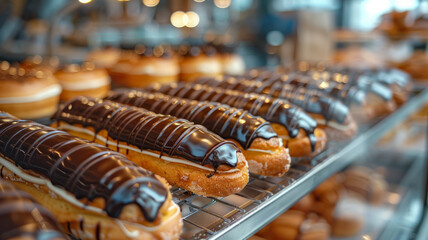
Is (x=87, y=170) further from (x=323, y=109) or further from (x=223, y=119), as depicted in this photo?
(x=323, y=109)

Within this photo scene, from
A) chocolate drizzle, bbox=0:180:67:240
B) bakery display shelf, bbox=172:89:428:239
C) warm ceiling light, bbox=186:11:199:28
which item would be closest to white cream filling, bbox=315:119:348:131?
bakery display shelf, bbox=172:89:428:239

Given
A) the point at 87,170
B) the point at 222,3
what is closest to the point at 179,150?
the point at 87,170

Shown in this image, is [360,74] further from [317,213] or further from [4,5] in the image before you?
[4,5]

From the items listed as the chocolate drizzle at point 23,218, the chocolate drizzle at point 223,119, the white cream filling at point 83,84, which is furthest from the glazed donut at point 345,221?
the chocolate drizzle at point 23,218

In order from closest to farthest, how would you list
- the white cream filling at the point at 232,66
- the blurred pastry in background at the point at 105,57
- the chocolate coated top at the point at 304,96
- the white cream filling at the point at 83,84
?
1. the chocolate coated top at the point at 304,96
2. the white cream filling at the point at 83,84
3. the white cream filling at the point at 232,66
4. the blurred pastry in background at the point at 105,57

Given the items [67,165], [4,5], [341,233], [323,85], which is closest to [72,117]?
[67,165]

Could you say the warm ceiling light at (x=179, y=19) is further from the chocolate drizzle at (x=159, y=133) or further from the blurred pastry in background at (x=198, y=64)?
the chocolate drizzle at (x=159, y=133)
